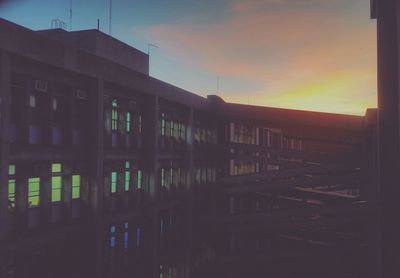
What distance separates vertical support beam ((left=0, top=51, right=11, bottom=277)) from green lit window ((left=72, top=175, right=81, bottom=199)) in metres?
4.08

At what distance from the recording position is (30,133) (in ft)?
50.0

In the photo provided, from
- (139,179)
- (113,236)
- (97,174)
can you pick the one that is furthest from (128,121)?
(113,236)

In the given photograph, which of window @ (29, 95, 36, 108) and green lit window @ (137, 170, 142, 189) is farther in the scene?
green lit window @ (137, 170, 142, 189)

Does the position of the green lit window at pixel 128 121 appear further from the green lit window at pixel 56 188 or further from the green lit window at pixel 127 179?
the green lit window at pixel 56 188

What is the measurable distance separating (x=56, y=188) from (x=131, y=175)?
544 centimetres

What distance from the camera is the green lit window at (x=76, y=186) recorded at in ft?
57.5

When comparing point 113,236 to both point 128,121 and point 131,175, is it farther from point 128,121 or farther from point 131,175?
point 128,121

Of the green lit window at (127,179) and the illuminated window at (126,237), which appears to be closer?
the illuminated window at (126,237)

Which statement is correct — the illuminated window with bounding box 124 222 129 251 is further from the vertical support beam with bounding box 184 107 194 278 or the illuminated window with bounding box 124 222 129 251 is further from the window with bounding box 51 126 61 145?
the window with bounding box 51 126 61 145

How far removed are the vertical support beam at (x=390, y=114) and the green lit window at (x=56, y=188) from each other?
37.7ft

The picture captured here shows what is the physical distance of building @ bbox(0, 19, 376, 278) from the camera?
48.7ft

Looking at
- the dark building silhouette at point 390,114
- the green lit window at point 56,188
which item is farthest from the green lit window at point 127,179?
the dark building silhouette at point 390,114

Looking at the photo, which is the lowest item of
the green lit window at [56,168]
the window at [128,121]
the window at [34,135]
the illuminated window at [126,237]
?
the illuminated window at [126,237]

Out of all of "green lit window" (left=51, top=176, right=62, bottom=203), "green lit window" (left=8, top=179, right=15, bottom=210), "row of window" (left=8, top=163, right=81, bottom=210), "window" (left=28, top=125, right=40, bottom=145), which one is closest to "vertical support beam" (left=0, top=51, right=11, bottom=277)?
"green lit window" (left=8, top=179, right=15, bottom=210)
